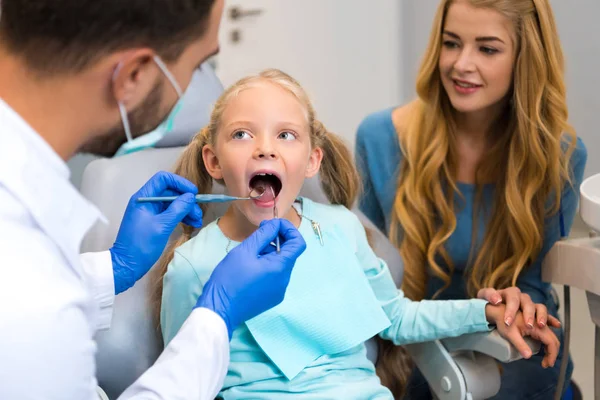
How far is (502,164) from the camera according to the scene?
185 centimetres

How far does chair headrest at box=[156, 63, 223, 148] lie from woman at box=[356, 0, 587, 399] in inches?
18.5

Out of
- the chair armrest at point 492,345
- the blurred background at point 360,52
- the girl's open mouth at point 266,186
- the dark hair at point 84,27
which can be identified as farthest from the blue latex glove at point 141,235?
the blurred background at point 360,52

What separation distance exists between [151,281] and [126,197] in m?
0.18

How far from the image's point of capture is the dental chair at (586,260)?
1337 mm

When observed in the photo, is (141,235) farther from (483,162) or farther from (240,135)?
(483,162)

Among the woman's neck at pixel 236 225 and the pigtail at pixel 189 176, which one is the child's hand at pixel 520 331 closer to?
the woman's neck at pixel 236 225

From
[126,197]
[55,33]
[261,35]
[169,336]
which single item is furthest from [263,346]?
[261,35]

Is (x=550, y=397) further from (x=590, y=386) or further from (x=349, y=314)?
(x=590, y=386)

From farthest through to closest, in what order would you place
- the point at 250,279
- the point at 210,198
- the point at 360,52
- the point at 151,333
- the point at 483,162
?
the point at 360,52 < the point at 483,162 < the point at 151,333 < the point at 210,198 < the point at 250,279

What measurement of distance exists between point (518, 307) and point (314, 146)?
0.51 metres

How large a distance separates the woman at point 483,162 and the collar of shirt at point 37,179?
1.02 meters

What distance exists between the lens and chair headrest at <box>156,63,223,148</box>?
5.44 feet

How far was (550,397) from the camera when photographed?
1.75m

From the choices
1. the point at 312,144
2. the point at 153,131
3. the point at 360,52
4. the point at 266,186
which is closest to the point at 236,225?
the point at 266,186
